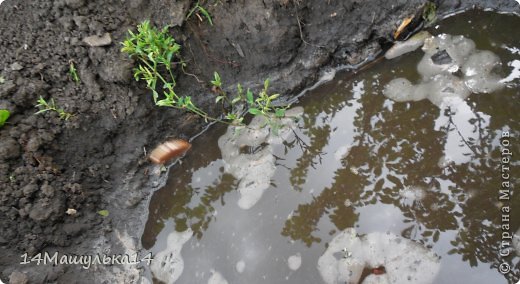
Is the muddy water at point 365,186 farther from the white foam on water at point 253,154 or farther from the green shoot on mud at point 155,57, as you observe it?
the green shoot on mud at point 155,57

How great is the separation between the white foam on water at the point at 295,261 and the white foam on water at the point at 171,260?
0.64 metres

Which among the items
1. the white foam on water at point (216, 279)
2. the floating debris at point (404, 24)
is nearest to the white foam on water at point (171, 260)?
the white foam on water at point (216, 279)

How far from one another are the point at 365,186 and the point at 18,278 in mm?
2036

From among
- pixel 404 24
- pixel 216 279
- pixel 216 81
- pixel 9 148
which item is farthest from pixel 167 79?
pixel 404 24

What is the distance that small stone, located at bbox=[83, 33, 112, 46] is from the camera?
266 centimetres

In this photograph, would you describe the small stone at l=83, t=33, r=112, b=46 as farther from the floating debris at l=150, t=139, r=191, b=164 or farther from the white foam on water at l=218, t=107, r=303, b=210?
the white foam on water at l=218, t=107, r=303, b=210

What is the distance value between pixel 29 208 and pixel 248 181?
1294mm

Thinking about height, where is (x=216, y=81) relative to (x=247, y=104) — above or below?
above

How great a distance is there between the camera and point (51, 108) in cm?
259

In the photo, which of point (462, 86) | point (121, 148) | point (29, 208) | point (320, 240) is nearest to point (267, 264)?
point (320, 240)

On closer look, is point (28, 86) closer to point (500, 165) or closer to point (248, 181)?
point (248, 181)

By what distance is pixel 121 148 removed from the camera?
9.21ft

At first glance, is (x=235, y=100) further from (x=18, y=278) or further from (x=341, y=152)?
(x=18, y=278)

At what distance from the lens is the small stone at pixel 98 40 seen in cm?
266
